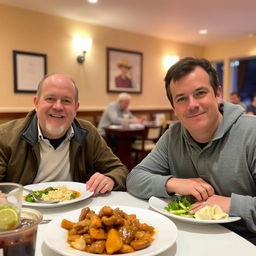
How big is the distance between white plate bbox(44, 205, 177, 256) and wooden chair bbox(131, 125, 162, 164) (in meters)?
3.50

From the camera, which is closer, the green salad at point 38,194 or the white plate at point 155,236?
the white plate at point 155,236

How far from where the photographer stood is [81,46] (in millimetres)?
5824

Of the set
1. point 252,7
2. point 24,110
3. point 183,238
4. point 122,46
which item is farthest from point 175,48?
point 183,238

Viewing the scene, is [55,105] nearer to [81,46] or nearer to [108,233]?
[108,233]

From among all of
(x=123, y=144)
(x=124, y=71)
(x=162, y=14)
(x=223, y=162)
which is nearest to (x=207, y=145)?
(x=223, y=162)

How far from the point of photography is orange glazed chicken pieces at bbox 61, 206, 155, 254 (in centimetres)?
83

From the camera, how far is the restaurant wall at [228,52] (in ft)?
23.4

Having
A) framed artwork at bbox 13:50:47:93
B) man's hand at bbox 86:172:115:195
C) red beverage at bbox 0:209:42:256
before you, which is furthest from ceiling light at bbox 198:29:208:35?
red beverage at bbox 0:209:42:256

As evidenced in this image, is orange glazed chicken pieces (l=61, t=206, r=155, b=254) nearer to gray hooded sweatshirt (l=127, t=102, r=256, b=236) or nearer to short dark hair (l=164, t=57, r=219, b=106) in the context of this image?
gray hooded sweatshirt (l=127, t=102, r=256, b=236)

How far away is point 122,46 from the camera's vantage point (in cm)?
644

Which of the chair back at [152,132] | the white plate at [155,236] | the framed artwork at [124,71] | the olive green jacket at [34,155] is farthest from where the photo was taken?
the framed artwork at [124,71]

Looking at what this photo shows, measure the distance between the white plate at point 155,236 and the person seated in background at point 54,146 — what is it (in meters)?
0.45

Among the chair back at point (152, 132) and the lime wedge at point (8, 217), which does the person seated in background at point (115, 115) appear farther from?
the lime wedge at point (8, 217)

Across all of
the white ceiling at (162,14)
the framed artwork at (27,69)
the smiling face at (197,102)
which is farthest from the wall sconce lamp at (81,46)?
the smiling face at (197,102)
